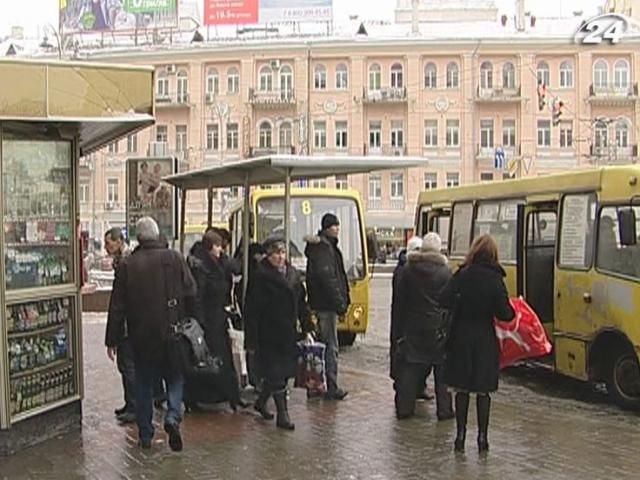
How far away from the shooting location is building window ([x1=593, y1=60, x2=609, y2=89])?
6328 cm

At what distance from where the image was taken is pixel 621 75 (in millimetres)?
62938

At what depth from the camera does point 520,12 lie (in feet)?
221

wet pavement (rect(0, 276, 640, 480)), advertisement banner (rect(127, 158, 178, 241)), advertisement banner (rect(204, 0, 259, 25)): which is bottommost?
wet pavement (rect(0, 276, 640, 480))

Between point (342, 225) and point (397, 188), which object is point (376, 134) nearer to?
point (397, 188)

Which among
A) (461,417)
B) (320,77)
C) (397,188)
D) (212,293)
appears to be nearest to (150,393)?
(212,293)

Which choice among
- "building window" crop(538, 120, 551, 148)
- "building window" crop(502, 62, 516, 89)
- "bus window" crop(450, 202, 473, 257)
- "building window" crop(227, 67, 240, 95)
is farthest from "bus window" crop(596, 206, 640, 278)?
"building window" crop(227, 67, 240, 95)

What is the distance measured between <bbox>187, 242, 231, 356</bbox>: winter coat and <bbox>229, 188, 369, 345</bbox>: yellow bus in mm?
6945

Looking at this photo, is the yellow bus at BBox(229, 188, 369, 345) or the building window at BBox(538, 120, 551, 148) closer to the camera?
the yellow bus at BBox(229, 188, 369, 345)

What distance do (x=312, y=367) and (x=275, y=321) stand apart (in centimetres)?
173

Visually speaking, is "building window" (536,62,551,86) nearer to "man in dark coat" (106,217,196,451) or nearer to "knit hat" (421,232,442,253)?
"knit hat" (421,232,442,253)

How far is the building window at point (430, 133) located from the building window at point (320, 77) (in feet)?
22.2

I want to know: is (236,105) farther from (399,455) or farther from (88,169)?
(399,455)

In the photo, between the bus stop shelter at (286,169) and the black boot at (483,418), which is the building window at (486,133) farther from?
the black boot at (483,418)

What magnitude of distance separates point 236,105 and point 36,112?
59.3 metres
